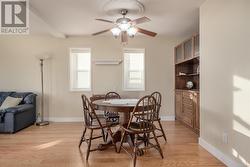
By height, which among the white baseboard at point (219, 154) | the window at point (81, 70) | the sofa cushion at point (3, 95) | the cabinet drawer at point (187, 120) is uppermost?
the window at point (81, 70)

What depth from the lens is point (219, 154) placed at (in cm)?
279

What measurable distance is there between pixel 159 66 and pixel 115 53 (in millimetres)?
1250

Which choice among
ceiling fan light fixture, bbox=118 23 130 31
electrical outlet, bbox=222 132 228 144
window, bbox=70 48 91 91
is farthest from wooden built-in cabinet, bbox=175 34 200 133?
window, bbox=70 48 91 91

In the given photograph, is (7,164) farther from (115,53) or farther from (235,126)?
(115,53)

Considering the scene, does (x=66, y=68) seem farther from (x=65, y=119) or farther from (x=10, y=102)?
(x=10, y=102)

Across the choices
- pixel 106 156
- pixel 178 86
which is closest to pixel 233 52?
pixel 106 156

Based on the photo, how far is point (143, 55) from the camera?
5648 millimetres

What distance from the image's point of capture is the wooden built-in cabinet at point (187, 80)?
404 cm

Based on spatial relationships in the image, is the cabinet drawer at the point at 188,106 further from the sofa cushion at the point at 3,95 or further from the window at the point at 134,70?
the sofa cushion at the point at 3,95

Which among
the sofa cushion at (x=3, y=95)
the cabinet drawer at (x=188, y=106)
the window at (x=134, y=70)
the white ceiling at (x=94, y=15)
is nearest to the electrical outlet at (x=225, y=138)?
the cabinet drawer at (x=188, y=106)

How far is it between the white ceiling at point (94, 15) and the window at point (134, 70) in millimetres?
955

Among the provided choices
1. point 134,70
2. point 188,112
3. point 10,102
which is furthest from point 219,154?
point 10,102

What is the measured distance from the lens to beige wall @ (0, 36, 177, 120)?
17.8ft

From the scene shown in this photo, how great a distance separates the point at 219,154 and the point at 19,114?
3.95 metres
